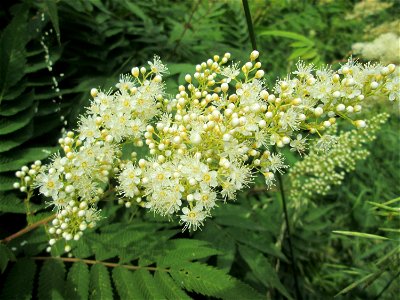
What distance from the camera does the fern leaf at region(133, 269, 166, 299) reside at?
70.7 inches

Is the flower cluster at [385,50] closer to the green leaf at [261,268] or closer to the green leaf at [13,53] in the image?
the green leaf at [261,268]

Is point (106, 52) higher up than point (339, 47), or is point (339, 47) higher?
point (339, 47)

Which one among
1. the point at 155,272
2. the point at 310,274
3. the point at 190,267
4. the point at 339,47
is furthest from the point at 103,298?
the point at 339,47

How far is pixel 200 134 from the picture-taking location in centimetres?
153

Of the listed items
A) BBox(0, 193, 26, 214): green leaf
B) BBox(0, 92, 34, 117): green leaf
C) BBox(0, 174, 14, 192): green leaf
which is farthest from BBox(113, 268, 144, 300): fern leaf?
BBox(0, 92, 34, 117): green leaf

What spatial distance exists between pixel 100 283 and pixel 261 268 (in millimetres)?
899

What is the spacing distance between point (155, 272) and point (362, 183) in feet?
10.8

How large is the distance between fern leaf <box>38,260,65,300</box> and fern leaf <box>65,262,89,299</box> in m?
0.05

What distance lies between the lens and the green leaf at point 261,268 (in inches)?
83.3

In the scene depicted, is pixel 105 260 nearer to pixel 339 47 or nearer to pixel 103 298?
pixel 103 298

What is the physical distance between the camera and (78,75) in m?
2.99

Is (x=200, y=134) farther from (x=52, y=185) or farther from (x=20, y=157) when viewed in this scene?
(x=20, y=157)

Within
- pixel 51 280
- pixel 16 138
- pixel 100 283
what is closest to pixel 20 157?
pixel 16 138

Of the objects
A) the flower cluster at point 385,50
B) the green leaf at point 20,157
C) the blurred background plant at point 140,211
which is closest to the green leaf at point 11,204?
the blurred background plant at point 140,211
